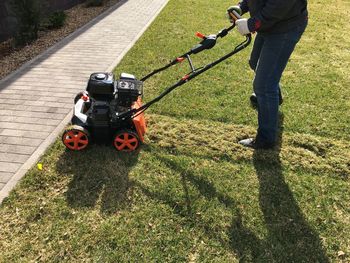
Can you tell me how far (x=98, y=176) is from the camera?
11.7 feet

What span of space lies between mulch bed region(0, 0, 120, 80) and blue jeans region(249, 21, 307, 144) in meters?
4.22

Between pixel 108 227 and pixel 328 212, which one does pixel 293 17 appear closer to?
pixel 328 212

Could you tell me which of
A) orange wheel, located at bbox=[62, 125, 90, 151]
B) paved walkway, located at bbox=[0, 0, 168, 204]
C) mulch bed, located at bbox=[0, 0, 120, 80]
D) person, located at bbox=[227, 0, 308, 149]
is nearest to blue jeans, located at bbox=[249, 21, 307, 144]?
person, located at bbox=[227, 0, 308, 149]

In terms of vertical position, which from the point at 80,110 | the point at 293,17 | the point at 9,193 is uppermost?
the point at 293,17

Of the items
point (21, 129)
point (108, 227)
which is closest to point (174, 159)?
point (108, 227)

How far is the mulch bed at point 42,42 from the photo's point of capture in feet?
20.4

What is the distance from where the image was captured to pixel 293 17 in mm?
3223

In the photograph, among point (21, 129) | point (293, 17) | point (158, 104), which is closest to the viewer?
point (293, 17)

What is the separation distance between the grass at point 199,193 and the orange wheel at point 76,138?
10 centimetres

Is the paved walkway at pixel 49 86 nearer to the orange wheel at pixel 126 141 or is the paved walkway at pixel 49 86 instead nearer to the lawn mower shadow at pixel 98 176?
the lawn mower shadow at pixel 98 176

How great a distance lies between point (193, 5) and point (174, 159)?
7228 mm

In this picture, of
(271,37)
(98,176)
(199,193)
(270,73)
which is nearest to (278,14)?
(271,37)

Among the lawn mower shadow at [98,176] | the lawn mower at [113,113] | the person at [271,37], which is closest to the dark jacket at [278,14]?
the person at [271,37]

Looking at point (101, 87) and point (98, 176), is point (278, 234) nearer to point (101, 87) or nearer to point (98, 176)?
point (98, 176)
